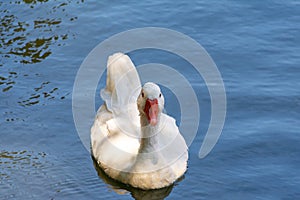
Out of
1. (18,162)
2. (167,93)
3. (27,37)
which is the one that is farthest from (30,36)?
(18,162)

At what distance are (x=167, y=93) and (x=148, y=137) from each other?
2.33m

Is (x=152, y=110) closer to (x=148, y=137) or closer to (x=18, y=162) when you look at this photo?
(x=148, y=137)

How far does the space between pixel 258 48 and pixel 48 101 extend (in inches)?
151

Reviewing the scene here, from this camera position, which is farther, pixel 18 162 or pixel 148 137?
pixel 18 162

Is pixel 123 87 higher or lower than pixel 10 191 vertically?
higher

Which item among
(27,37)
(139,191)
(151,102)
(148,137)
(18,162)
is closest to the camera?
(151,102)

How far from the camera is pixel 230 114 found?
36.6 feet

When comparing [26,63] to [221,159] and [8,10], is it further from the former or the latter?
[221,159]

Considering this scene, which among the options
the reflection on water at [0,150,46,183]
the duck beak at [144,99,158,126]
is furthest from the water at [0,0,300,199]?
the duck beak at [144,99,158,126]

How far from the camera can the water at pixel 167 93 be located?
9.70 meters

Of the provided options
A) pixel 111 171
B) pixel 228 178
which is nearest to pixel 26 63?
pixel 111 171

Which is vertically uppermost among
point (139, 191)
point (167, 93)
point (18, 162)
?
point (167, 93)

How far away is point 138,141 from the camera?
9.85 meters

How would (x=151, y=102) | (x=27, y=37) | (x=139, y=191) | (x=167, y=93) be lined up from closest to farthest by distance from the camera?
(x=151, y=102), (x=139, y=191), (x=167, y=93), (x=27, y=37)
